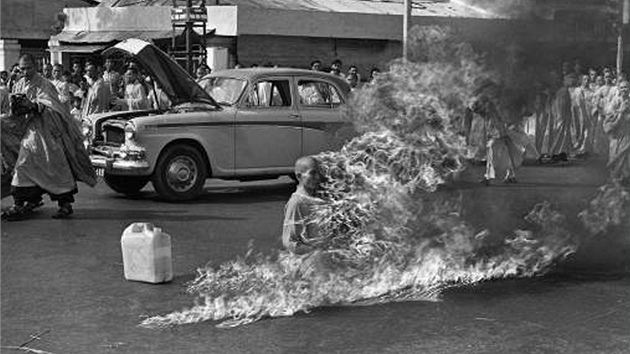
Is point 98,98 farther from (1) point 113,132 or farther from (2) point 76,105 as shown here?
(1) point 113,132

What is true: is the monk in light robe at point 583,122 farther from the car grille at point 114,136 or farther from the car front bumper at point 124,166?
the car grille at point 114,136

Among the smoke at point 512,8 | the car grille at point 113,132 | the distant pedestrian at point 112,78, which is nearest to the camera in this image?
the smoke at point 512,8

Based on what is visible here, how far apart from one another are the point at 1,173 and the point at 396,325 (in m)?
5.75

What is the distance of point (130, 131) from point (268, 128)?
72.7 inches

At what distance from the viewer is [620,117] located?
410 inches

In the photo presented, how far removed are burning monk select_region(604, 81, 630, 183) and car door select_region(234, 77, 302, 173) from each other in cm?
404

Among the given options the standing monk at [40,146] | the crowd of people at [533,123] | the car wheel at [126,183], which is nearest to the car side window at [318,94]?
the crowd of people at [533,123]

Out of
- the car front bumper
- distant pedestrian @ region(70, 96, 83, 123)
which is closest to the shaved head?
the car front bumper

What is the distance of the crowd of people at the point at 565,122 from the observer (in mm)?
6949

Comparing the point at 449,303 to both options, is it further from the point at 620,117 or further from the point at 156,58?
the point at 156,58

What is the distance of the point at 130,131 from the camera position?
1075 cm

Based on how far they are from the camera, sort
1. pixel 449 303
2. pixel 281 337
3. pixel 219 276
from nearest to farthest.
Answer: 1. pixel 281 337
2. pixel 449 303
3. pixel 219 276

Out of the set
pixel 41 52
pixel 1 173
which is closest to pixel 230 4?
pixel 41 52

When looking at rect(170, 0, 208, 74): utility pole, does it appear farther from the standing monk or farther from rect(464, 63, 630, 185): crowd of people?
the standing monk
